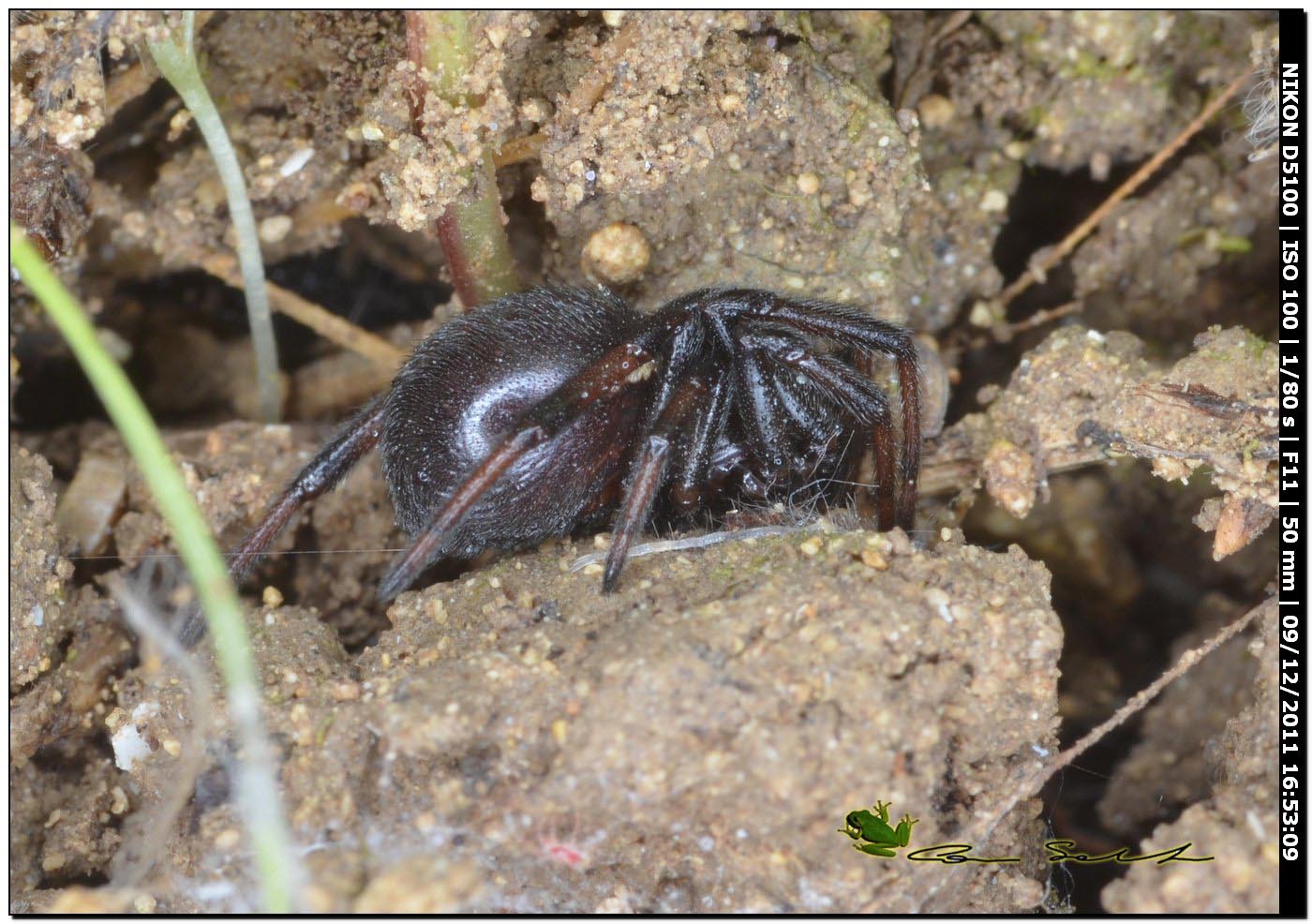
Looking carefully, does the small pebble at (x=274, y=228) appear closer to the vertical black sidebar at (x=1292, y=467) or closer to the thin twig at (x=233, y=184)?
the thin twig at (x=233, y=184)

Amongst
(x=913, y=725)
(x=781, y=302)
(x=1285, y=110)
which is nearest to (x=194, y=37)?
(x=781, y=302)

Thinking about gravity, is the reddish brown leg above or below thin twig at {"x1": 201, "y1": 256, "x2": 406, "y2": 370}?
below

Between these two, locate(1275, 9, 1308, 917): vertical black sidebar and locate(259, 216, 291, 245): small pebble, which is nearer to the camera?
locate(1275, 9, 1308, 917): vertical black sidebar

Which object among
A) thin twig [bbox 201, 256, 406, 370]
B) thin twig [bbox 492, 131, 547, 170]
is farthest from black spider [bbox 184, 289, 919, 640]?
thin twig [bbox 201, 256, 406, 370]

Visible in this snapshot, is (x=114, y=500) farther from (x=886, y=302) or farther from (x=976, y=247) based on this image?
(x=976, y=247)
